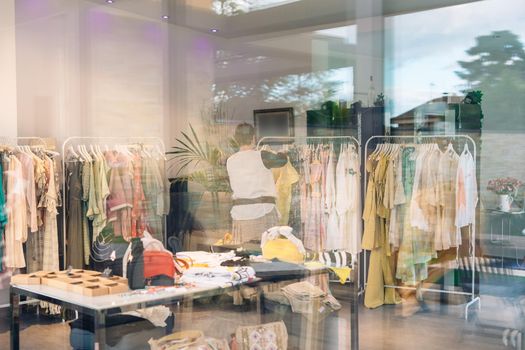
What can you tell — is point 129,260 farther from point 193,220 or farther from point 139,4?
point 139,4

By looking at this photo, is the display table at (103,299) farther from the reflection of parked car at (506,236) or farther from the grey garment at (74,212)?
the reflection of parked car at (506,236)

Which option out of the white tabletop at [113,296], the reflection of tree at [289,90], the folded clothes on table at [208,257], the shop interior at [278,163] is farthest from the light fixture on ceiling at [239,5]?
the white tabletop at [113,296]

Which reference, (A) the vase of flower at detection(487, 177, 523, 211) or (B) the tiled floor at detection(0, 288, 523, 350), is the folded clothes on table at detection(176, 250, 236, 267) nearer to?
(B) the tiled floor at detection(0, 288, 523, 350)

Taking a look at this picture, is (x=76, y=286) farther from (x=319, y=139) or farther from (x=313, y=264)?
(x=319, y=139)

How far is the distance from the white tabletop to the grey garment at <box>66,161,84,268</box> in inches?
46.5

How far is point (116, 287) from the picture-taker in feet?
8.48

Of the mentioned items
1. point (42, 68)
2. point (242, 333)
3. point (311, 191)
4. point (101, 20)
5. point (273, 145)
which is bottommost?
point (242, 333)

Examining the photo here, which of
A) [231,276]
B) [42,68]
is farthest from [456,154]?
[42,68]

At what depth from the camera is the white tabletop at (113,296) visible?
2.46m

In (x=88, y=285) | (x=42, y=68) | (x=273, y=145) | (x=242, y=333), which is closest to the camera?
(x=88, y=285)

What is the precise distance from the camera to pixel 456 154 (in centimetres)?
335

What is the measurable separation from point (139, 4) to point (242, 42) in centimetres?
67

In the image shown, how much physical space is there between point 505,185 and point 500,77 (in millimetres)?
539

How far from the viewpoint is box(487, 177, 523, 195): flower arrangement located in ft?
10.2
